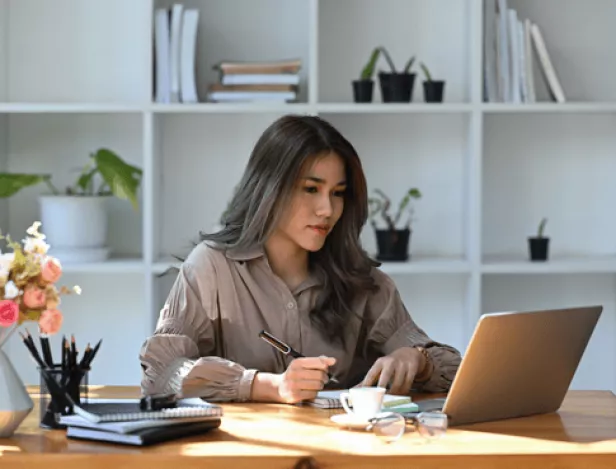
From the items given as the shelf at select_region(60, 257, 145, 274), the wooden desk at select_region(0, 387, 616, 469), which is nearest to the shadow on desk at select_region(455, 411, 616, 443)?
the wooden desk at select_region(0, 387, 616, 469)

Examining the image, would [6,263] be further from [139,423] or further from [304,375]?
[304,375]

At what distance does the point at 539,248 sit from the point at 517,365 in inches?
77.3

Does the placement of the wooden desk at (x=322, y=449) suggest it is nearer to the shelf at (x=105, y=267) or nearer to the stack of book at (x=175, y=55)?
the shelf at (x=105, y=267)

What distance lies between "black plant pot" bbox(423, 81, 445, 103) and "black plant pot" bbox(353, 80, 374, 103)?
0.20 metres

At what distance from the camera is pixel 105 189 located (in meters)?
4.29

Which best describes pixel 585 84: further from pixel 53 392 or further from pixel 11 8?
pixel 53 392

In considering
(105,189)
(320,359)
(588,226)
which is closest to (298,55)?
(105,189)

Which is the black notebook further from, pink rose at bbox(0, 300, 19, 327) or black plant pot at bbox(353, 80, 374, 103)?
black plant pot at bbox(353, 80, 374, 103)

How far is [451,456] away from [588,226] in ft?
8.45

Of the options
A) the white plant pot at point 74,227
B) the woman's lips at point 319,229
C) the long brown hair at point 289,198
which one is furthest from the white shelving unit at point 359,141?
the woman's lips at point 319,229

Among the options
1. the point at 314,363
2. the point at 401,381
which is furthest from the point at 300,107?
the point at 314,363

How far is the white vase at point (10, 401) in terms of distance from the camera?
6.68ft

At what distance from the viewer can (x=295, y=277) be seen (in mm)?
2910

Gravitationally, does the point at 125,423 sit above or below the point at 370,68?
below
